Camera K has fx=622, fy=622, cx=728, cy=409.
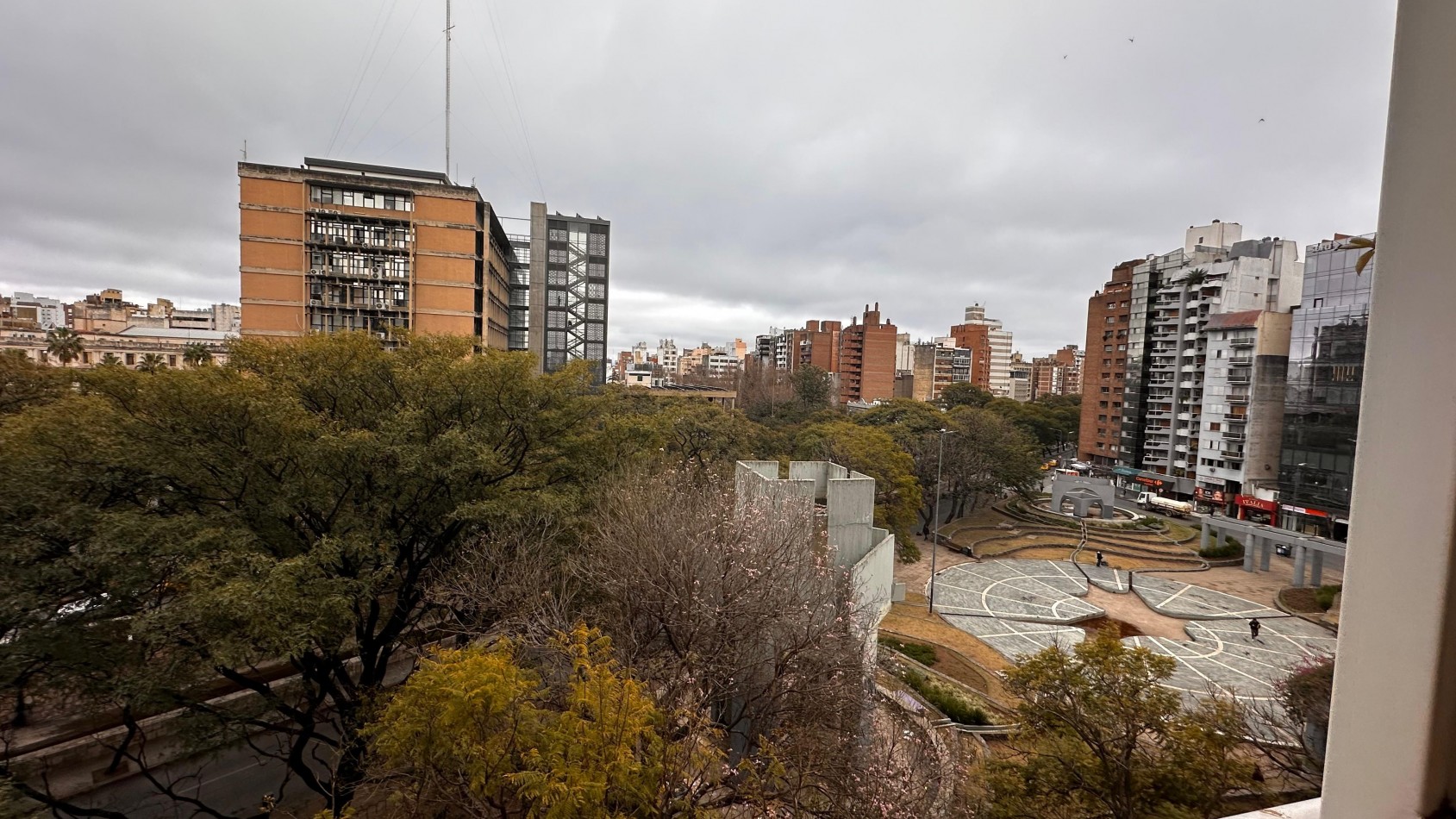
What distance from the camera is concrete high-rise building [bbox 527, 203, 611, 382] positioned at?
4041 cm

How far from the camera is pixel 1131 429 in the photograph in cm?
4103

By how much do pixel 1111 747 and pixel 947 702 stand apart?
5.58 metres

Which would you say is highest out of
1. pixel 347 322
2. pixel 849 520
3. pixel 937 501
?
pixel 347 322

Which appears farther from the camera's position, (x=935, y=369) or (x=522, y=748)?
(x=935, y=369)

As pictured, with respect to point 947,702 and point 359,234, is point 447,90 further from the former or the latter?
point 947,702

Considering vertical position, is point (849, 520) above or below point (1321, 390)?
below

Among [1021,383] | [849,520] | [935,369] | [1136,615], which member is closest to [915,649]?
[849,520]

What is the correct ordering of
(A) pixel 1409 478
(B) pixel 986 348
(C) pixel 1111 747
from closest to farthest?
(A) pixel 1409 478 < (C) pixel 1111 747 < (B) pixel 986 348

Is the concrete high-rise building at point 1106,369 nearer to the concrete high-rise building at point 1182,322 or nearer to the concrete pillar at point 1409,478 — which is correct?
the concrete high-rise building at point 1182,322

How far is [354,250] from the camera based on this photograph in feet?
86.2

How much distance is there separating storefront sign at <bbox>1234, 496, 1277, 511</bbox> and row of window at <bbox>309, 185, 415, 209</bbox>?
41206 millimetres

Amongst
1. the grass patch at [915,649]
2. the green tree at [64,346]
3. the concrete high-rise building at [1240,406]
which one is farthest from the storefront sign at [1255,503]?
the green tree at [64,346]

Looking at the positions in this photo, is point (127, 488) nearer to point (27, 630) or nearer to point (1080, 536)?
point (27, 630)

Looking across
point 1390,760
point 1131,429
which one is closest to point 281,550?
point 1390,760
